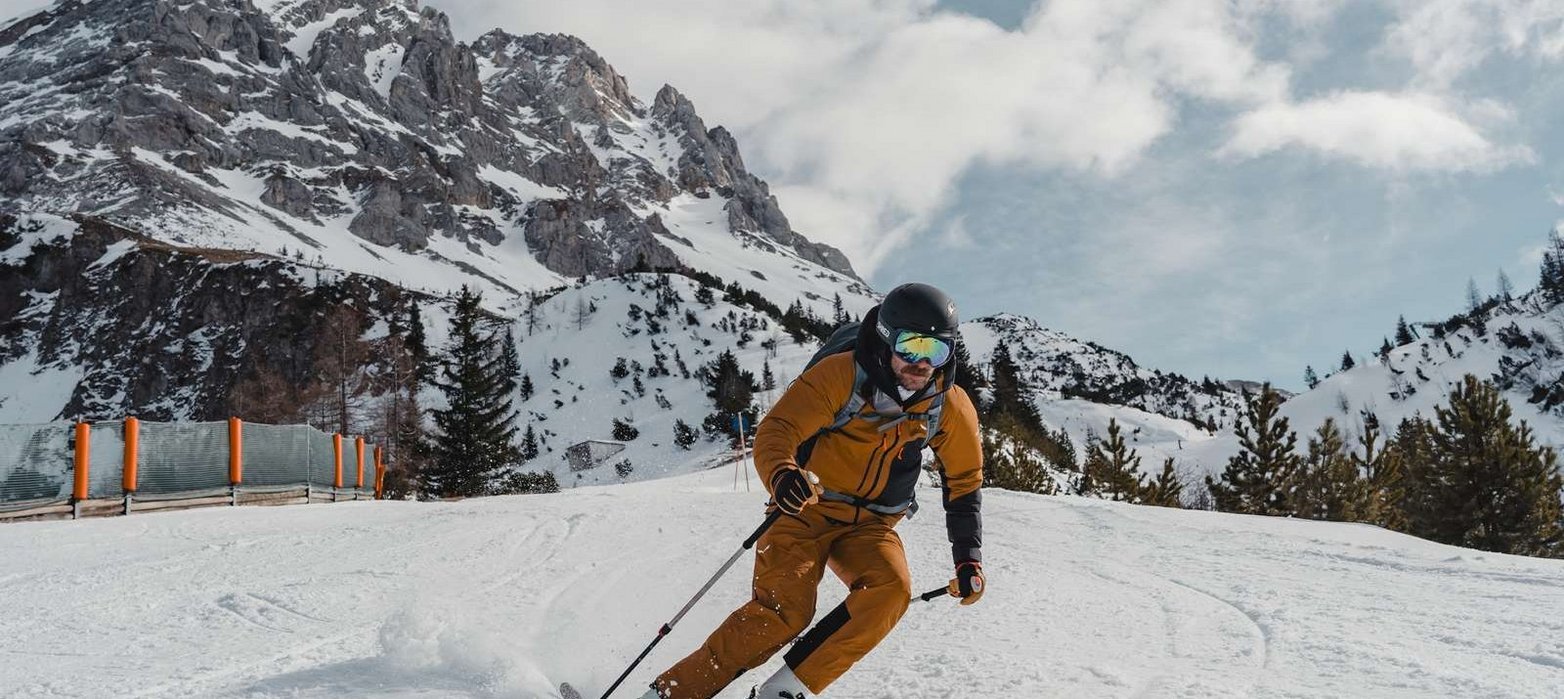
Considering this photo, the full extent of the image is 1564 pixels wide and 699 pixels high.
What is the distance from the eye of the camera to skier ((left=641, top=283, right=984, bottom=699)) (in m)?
3.54

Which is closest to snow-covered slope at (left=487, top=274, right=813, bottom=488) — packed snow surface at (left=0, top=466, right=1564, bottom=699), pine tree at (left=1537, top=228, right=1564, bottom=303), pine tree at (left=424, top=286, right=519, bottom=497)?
pine tree at (left=424, top=286, right=519, bottom=497)

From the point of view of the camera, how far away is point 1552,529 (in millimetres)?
21781

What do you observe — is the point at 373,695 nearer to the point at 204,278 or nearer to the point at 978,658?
the point at 978,658

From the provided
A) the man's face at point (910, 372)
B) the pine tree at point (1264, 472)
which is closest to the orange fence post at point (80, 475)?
the man's face at point (910, 372)

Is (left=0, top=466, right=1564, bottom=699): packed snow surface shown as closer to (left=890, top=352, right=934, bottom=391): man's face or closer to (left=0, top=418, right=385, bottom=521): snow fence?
(left=890, top=352, right=934, bottom=391): man's face

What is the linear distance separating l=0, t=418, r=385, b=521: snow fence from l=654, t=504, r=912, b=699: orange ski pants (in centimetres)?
1420

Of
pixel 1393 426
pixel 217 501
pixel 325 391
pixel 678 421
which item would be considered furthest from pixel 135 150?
pixel 1393 426

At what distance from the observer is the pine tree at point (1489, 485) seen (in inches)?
862

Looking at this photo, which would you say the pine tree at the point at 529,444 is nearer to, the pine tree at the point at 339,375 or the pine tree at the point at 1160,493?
the pine tree at the point at 339,375

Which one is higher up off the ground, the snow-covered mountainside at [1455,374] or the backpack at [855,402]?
the snow-covered mountainside at [1455,374]

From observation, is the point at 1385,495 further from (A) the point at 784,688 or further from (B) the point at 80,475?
(B) the point at 80,475

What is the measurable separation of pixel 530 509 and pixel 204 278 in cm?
12727

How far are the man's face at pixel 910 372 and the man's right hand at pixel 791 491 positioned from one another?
2.15ft

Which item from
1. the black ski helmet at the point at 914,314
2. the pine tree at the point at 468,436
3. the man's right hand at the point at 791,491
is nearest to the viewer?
the man's right hand at the point at 791,491
